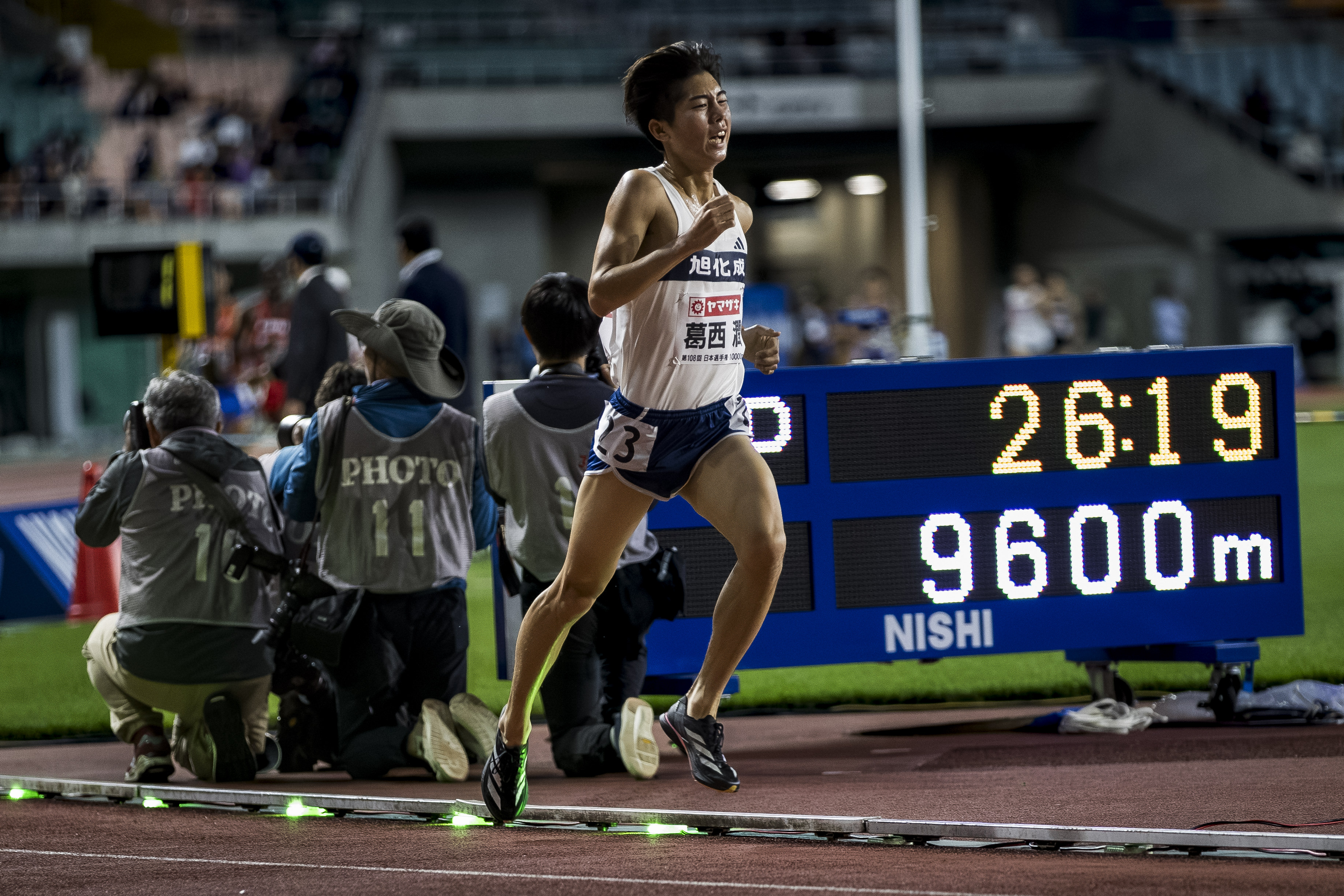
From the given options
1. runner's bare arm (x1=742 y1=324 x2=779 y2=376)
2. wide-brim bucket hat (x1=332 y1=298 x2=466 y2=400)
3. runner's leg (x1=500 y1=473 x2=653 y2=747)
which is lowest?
runner's leg (x1=500 y1=473 x2=653 y2=747)

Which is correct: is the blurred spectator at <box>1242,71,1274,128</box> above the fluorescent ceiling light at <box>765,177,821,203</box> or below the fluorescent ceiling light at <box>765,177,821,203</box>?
above

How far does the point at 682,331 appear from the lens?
480cm

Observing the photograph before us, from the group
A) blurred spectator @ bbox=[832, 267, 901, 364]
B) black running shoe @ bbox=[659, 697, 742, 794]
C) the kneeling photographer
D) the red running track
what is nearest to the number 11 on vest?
the kneeling photographer

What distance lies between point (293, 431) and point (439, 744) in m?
1.63

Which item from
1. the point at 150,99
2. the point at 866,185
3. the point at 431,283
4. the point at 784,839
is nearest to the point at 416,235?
the point at 431,283

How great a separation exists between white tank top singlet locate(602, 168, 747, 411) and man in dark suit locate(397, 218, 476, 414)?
5458 mm

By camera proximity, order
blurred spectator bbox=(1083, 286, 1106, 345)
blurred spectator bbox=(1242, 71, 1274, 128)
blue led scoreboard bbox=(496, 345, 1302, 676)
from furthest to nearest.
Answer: blurred spectator bbox=(1242, 71, 1274, 128), blurred spectator bbox=(1083, 286, 1106, 345), blue led scoreboard bbox=(496, 345, 1302, 676)

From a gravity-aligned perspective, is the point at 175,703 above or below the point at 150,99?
below

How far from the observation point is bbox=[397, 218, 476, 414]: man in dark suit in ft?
33.8

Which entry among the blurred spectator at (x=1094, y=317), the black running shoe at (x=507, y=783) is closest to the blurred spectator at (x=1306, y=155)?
the blurred spectator at (x=1094, y=317)

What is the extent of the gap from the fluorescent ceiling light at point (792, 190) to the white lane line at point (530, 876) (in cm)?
3685

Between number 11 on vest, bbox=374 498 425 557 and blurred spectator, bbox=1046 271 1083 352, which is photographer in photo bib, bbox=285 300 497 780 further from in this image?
blurred spectator, bbox=1046 271 1083 352

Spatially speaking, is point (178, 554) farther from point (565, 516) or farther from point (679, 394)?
point (679, 394)

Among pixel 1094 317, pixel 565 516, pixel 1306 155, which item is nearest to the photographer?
pixel 565 516
